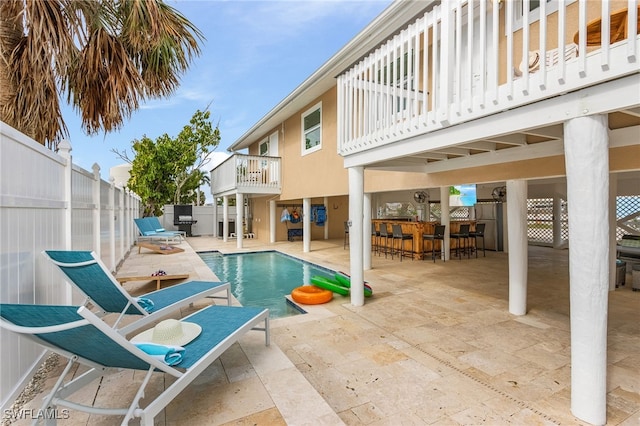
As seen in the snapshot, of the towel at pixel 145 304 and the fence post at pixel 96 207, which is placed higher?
the fence post at pixel 96 207

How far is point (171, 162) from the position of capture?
20.3 metres

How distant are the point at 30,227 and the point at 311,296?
3.98 metres

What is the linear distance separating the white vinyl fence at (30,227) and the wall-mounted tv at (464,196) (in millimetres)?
12992

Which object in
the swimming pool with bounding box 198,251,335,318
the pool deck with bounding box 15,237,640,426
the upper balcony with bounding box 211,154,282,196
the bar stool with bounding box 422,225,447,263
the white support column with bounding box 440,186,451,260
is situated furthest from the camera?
the upper balcony with bounding box 211,154,282,196

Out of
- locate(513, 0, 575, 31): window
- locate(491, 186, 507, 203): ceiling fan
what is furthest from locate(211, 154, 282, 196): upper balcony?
locate(513, 0, 575, 31): window

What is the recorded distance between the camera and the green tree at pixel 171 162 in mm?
19766

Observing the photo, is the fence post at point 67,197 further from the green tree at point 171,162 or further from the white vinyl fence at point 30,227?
the green tree at point 171,162

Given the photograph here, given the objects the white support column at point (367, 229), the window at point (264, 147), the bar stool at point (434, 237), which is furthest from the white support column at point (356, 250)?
the window at point (264, 147)

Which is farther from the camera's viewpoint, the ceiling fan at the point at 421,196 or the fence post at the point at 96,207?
the ceiling fan at the point at 421,196

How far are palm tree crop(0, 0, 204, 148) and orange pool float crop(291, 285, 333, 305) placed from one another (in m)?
4.15

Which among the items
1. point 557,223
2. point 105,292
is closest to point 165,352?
point 105,292

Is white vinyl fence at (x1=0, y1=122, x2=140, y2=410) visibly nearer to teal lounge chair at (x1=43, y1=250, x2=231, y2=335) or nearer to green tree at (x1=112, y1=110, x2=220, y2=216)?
teal lounge chair at (x1=43, y1=250, x2=231, y2=335)

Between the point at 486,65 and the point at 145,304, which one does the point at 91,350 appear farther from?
the point at 486,65

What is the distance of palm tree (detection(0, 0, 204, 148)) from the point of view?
411 centimetres
